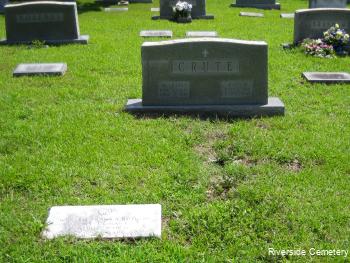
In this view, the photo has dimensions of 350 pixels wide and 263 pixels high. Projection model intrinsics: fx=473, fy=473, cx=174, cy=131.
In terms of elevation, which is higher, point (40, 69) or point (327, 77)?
point (40, 69)

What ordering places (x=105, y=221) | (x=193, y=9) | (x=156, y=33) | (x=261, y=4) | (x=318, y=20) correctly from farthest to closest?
(x=261, y=4) → (x=193, y=9) → (x=156, y=33) → (x=318, y=20) → (x=105, y=221)

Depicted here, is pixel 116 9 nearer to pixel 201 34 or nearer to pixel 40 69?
pixel 201 34

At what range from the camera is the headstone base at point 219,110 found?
6.43 metres

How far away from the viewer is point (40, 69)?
28.3 feet

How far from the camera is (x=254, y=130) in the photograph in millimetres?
5934

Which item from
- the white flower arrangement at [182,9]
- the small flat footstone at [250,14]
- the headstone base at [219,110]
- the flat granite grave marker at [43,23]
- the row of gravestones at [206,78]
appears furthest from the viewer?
the small flat footstone at [250,14]

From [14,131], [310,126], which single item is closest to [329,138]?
[310,126]

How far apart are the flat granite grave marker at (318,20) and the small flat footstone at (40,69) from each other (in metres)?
5.31

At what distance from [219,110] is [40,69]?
12.6 ft

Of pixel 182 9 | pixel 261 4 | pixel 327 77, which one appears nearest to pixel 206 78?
pixel 327 77

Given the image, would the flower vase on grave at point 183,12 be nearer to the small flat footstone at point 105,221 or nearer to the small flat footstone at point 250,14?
the small flat footstone at point 250,14

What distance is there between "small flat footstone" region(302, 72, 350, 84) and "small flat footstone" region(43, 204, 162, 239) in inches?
191

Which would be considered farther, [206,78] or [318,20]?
[318,20]

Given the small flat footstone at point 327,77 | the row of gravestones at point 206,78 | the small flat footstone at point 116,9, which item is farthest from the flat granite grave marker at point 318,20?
the small flat footstone at point 116,9
